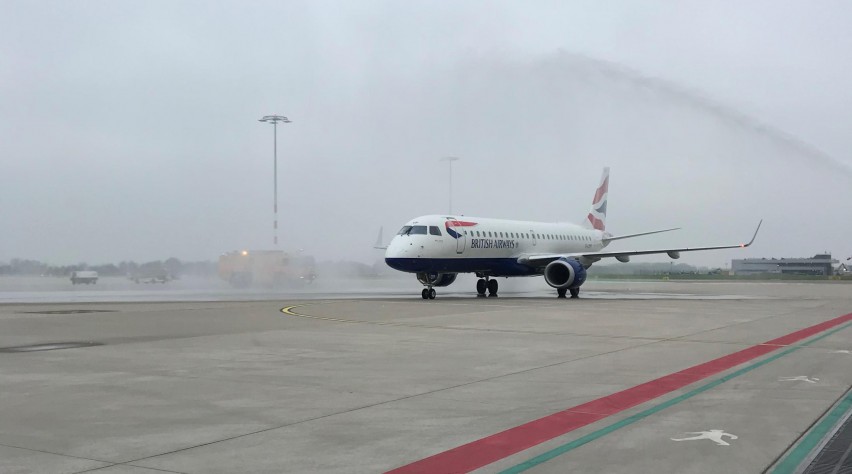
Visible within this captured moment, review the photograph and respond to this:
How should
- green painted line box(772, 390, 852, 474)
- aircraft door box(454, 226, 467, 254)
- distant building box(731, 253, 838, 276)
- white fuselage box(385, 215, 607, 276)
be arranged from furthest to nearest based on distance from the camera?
1. distant building box(731, 253, 838, 276)
2. aircraft door box(454, 226, 467, 254)
3. white fuselage box(385, 215, 607, 276)
4. green painted line box(772, 390, 852, 474)

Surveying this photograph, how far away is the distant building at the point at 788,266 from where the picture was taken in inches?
4901

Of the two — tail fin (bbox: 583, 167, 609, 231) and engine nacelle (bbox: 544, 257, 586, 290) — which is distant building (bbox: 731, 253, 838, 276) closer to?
tail fin (bbox: 583, 167, 609, 231)

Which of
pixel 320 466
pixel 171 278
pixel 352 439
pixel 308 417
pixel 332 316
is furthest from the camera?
pixel 171 278

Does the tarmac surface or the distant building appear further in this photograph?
the distant building

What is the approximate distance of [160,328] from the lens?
1842 cm

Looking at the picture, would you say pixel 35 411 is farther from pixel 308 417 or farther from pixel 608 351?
pixel 608 351

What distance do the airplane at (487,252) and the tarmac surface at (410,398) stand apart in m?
15.7

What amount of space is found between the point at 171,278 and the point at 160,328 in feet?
117

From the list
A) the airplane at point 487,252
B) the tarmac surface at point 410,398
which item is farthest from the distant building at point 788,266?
the tarmac surface at point 410,398

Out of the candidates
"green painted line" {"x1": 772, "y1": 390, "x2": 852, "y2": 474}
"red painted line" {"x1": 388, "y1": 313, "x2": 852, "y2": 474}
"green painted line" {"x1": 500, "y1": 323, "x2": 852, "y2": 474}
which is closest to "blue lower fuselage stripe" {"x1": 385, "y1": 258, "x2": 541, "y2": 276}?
"red painted line" {"x1": 388, "y1": 313, "x2": 852, "y2": 474}

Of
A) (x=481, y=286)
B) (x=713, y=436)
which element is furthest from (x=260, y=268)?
(x=713, y=436)

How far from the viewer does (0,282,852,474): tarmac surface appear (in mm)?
6309

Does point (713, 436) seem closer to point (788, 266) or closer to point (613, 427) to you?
point (613, 427)

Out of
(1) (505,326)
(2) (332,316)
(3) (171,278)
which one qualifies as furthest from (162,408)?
(3) (171,278)
